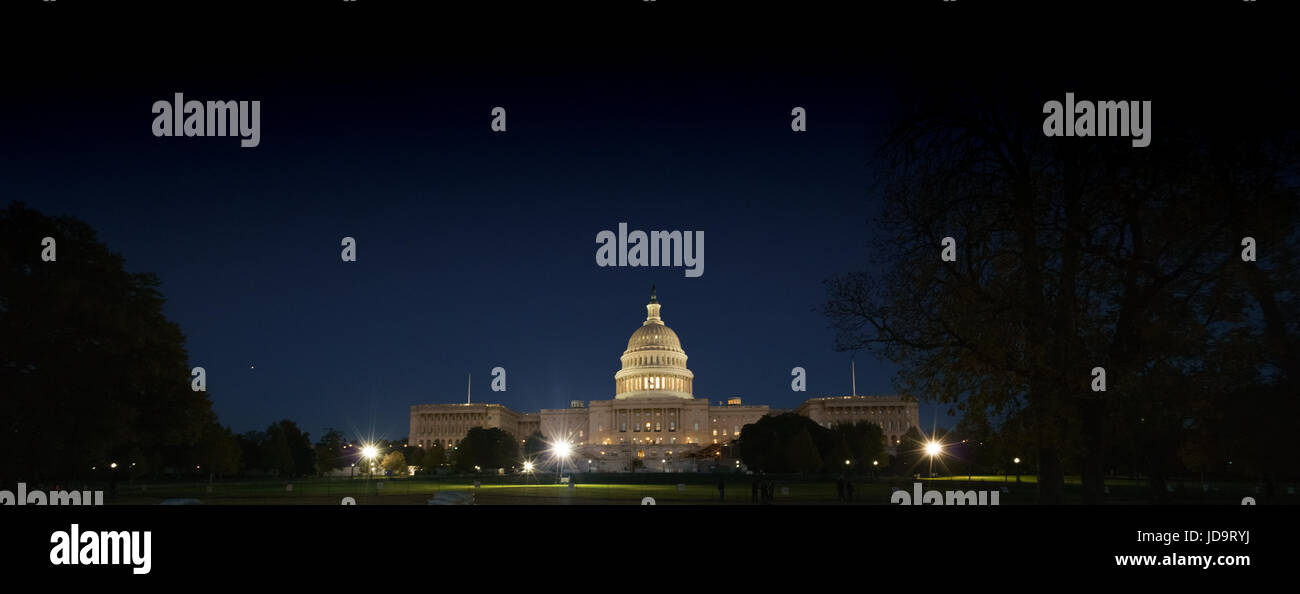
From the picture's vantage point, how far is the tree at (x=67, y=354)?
2984cm

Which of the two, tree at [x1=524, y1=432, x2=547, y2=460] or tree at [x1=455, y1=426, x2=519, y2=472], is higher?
tree at [x1=455, y1=426, x2=519, y2=472]

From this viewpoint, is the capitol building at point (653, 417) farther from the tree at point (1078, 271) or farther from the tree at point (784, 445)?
the tree at point (1078, 271)

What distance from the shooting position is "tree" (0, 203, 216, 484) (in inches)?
1175

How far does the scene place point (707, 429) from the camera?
186250 millimetres

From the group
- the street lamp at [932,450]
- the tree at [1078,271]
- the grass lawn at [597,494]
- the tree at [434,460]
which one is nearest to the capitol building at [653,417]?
the tree at [434,460]

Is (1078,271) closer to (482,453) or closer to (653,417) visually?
(482,453)

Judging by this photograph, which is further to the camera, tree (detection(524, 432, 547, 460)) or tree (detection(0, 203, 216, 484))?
tree (detection(524, 432, 547, 460))

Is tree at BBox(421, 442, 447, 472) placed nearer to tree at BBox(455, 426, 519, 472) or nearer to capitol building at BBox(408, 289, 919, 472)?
tree at BBox(455, 426, 519, 472)

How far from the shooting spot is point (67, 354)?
3266cm

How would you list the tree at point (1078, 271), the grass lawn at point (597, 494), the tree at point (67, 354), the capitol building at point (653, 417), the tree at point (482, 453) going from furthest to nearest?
the capitol building at point (653, 417) → the tree at point (482, 453) → the grass lawn at point (597, 494) → the tree at point (67, 354) → the tree at point (1078, 271)

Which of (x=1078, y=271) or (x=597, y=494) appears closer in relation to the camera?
(x=1078, y=271)

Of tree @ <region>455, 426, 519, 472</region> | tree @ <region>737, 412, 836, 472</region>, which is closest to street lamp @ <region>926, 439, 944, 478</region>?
tree @ <region>737, 412, 836, 472</region>

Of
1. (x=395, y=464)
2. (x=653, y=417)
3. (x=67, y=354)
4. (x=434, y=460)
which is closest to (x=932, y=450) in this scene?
(x=434, y=460)
